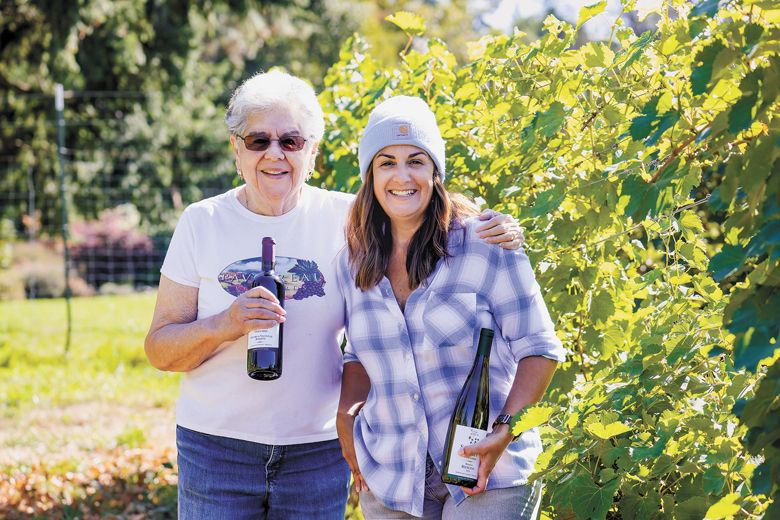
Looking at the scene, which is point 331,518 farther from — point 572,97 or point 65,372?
point 65,372

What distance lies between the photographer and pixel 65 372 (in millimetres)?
9297

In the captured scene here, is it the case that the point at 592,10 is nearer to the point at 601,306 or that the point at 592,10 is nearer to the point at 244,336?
the point at 601,306

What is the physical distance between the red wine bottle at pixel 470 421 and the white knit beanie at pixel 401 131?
543mm

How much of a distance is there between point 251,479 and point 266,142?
3.30ft

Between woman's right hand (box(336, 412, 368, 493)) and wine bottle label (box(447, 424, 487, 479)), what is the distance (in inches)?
13.9

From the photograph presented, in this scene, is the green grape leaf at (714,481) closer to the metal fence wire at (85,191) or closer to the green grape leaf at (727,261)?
the green grape leaf at (727,261)

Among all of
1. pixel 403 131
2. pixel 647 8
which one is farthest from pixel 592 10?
pixel 403 131

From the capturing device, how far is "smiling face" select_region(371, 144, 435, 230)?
8.51ft

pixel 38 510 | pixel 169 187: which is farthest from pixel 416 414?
pixel 169 187

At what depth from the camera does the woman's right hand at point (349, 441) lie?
2.67m

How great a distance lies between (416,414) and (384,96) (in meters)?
1.93

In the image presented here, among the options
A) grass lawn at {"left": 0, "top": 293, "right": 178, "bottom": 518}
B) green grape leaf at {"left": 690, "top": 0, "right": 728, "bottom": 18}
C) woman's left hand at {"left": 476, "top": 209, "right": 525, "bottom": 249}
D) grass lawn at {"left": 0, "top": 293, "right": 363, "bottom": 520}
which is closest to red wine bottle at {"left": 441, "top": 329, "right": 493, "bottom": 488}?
woman's left hand at {"left": 476, "top": 209, "right": 525, "bottom": 249}

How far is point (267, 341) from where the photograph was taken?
8.63 ft

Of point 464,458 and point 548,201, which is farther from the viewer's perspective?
point 548,201
